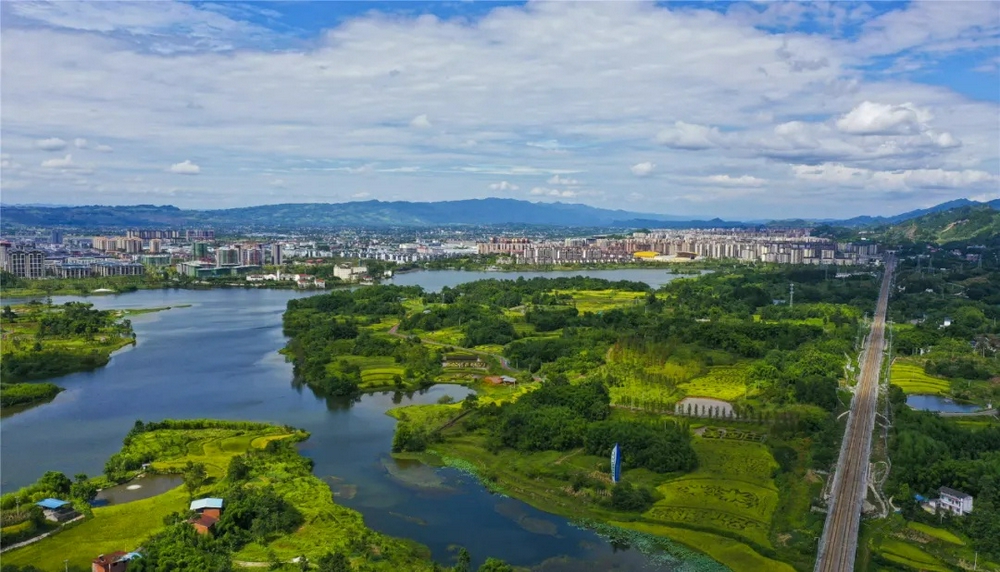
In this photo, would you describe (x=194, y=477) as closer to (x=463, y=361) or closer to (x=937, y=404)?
(x=463, y=361)

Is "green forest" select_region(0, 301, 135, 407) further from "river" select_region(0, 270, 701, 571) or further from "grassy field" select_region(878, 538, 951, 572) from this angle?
"grassy field" select_region(878, 538, 951, 572)

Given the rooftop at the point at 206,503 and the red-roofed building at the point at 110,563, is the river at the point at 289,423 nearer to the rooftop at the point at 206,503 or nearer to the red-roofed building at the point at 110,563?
the rooftop at the point at 206,503

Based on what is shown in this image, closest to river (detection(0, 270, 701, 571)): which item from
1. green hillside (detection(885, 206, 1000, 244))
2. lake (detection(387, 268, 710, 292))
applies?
lake (detection(387, 268, 710, 292))

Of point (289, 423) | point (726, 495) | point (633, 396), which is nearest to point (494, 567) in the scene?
point (726, 495)

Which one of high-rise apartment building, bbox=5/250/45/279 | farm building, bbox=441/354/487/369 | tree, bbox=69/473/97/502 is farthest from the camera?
high-rise apartment building, bbox=5/250/45/279

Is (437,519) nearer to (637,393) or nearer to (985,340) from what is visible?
(637,393)

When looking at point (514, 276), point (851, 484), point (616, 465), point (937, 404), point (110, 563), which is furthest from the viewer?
point (514, 276)
